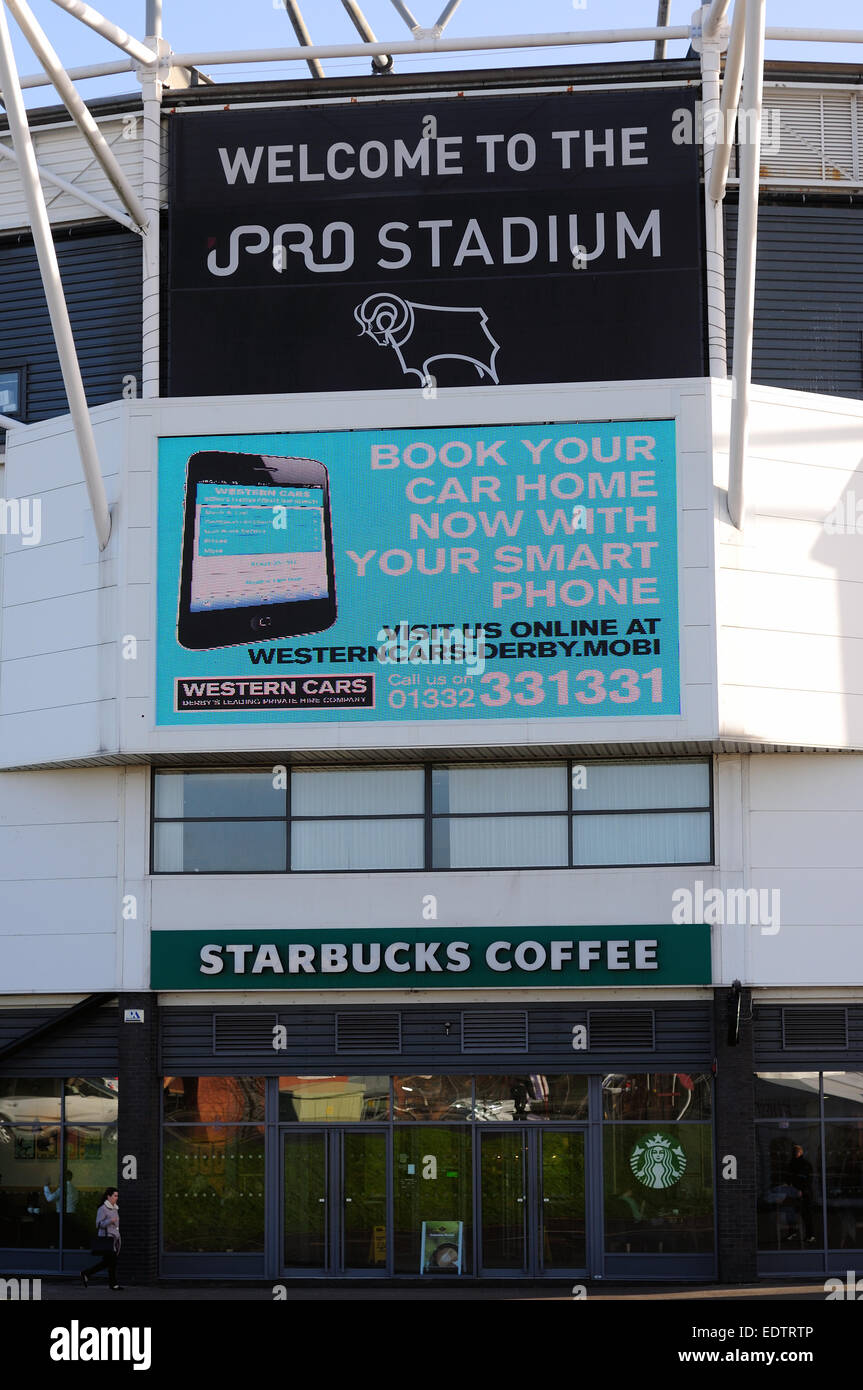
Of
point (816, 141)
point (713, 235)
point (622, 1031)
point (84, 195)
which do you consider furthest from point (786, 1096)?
point (84, 195)

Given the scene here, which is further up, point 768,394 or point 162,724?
point 768,394

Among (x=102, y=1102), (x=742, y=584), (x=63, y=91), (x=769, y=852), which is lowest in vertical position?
(x=102, y=1102)

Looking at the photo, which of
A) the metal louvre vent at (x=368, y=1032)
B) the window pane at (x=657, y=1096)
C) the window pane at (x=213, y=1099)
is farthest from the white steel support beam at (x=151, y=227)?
the window pane at (x=657, y=1096)

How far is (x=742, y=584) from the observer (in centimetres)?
2581

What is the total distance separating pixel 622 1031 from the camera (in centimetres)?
2614

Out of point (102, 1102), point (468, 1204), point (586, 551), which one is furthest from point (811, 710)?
point (102, 1102)

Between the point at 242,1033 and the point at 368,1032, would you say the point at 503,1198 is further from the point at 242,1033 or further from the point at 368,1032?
the point at 242,1033

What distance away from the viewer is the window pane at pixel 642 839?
26.3m

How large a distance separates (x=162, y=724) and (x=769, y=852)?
10186mm

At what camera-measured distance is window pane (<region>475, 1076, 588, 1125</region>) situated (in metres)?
26.2

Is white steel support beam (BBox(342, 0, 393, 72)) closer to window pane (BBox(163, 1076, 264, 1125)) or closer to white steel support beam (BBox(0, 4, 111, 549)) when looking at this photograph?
white steel support beam (BBox(0, 4, 111, 549))

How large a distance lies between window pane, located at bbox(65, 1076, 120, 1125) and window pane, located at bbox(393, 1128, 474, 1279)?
485 cm

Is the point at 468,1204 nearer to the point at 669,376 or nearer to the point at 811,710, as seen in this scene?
the point at 811,710

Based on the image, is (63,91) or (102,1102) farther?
(102,1102)
